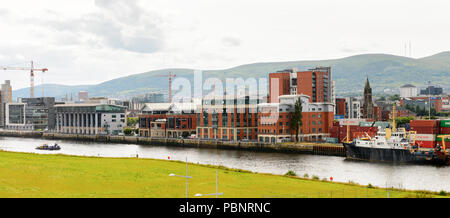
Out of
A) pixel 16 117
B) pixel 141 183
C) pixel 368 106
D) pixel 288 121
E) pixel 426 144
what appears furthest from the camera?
pixel 16 117

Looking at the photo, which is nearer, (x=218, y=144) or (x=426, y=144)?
(x=426, y=144)

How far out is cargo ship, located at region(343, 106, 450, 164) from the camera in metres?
62.0

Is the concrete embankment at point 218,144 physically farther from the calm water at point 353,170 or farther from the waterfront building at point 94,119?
the waterfront building at point 94,119

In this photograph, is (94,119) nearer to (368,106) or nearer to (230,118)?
(230,118)

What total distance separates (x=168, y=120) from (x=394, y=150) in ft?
199

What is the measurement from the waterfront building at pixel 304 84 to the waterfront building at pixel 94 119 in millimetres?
44163

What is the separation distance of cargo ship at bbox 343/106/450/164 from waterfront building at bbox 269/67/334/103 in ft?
208

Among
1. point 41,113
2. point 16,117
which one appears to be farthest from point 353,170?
point 16,117

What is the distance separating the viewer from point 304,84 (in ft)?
443

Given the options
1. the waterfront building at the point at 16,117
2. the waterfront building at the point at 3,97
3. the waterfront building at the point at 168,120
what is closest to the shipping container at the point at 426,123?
the waterfront building at the point at 168,120

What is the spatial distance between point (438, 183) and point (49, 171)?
35.2 m

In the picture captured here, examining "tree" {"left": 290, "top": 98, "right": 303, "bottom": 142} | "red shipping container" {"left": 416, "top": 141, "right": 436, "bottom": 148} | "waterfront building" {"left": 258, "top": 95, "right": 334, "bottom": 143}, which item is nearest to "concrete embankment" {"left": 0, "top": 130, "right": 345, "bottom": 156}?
"waterfront building" {"left": 258, "top": 95, "right": 334, "bottom": 143}

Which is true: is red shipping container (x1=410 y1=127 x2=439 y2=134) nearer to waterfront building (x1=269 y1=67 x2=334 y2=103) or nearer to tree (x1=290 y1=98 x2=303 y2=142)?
tree (x1=290 y1=98 x2=303 y2=142)
